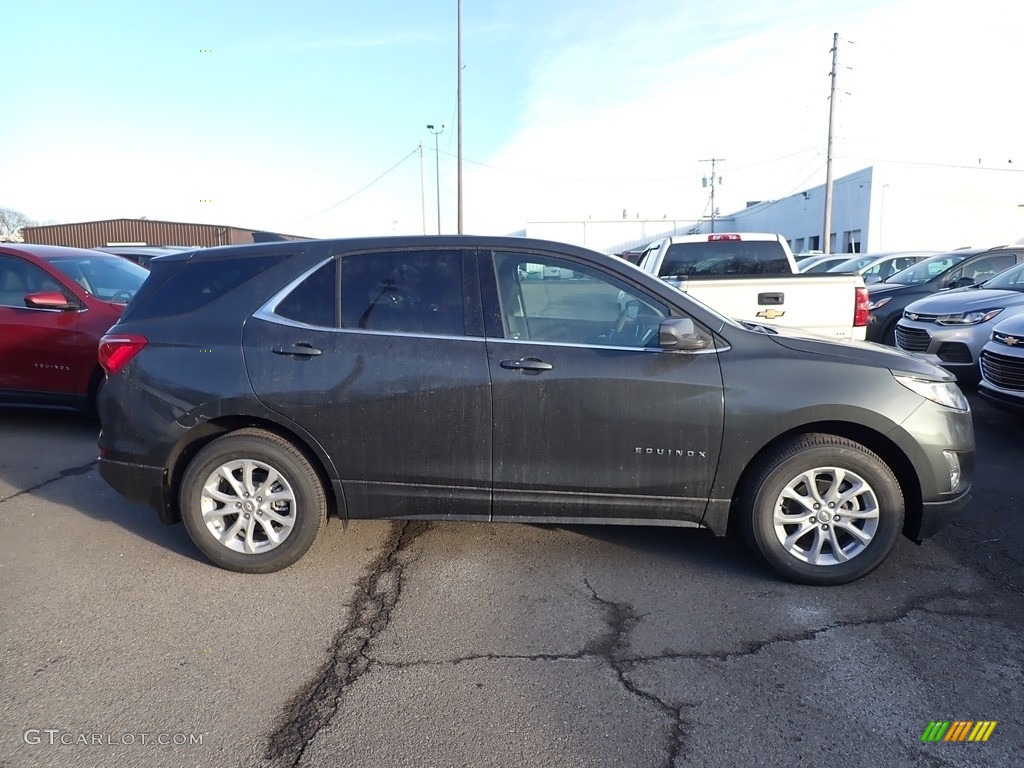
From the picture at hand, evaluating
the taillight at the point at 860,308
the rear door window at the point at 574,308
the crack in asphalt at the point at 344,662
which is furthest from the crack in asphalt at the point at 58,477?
the taillight at the point at 860,308

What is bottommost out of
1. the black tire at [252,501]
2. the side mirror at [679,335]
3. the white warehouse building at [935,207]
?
the black tire at [252,501]

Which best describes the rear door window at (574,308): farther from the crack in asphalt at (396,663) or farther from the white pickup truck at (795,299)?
the white pickup truck at (795,299)

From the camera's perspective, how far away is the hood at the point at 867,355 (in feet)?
12.1

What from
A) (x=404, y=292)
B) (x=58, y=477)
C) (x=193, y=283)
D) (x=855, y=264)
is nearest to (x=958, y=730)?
(x=404, y=292)

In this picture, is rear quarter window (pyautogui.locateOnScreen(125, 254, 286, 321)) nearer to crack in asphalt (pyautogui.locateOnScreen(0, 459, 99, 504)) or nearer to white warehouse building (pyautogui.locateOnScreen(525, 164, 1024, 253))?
crack in asphalt (pyautogui.locateOnScreen(0, 459, 99, 504))

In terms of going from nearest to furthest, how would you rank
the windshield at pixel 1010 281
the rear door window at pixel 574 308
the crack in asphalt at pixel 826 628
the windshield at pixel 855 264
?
the crack in asphalt at pixel 826 628
the rear door window at pixel 574 308
the windshield at pixel 1010 281
the windshield at pixel 855 264

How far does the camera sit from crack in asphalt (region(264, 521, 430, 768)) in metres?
2.57

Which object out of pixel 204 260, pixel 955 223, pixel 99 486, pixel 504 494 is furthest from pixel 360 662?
pixel 955 223

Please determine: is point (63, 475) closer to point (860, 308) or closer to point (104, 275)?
point (104, 275)

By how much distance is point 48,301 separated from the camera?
6.34 m

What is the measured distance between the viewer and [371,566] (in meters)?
4.00

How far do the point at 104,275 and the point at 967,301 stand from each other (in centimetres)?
927

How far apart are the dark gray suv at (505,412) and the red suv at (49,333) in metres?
2.91

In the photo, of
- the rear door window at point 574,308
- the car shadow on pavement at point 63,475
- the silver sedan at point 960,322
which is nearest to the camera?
the rear door window at point 574,308
